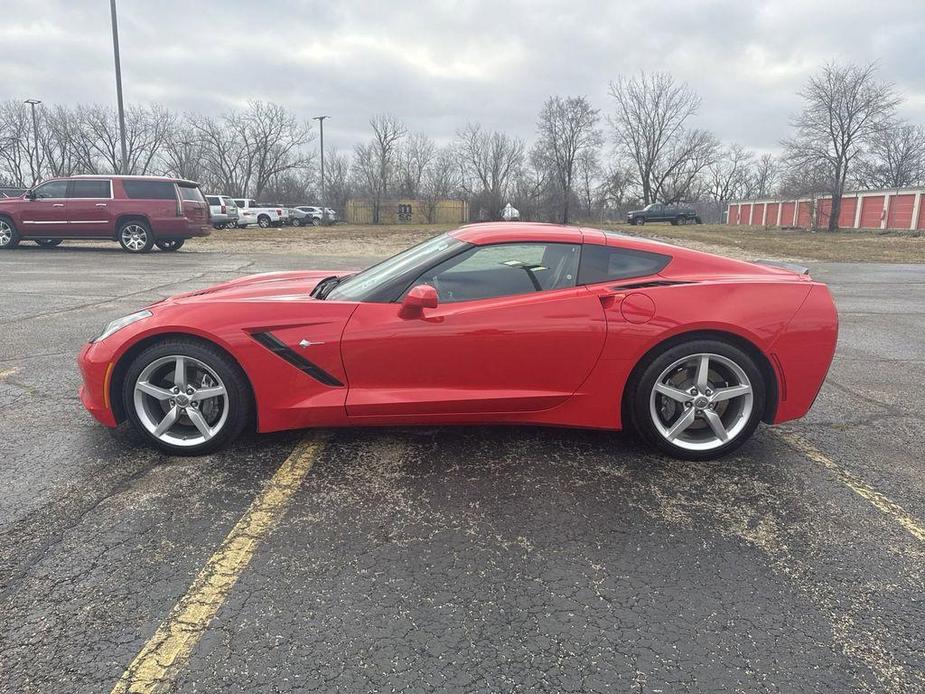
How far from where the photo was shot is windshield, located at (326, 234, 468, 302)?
3.27 meters

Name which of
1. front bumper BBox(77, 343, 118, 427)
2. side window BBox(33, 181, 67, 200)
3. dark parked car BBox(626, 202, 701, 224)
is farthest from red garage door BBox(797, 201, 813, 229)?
front bumper BBox(77, 343, 118, 427)

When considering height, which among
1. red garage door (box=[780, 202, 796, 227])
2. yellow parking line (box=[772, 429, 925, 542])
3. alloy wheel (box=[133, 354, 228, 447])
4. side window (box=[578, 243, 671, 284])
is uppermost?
red garage door (box=[780, 202, 796, 227])

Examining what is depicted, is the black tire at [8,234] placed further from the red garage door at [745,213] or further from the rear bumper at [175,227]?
the red garage door at [745,213]

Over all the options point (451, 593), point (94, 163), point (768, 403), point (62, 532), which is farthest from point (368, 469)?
point (94, 163)

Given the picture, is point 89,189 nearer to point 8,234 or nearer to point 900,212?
point 8,234

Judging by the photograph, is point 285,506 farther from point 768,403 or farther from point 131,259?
point 131,259

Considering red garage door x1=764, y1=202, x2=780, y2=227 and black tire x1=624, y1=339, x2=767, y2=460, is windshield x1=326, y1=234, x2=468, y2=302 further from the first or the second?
red garage door x1=764, y1=202, x2=780, y2=227

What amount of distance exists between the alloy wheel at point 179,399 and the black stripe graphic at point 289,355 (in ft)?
1.08

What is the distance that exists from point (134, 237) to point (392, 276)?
50.4 feet

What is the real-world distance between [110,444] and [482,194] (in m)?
54.6

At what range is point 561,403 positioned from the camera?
10.7ft

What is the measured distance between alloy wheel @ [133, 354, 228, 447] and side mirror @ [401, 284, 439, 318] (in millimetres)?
1092

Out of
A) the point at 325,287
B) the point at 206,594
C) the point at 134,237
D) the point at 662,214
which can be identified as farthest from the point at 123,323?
the point at 662,214

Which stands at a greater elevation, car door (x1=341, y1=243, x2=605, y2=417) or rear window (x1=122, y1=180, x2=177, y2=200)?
rear window (x1=122, y1=180, x2=177, y2=200)
